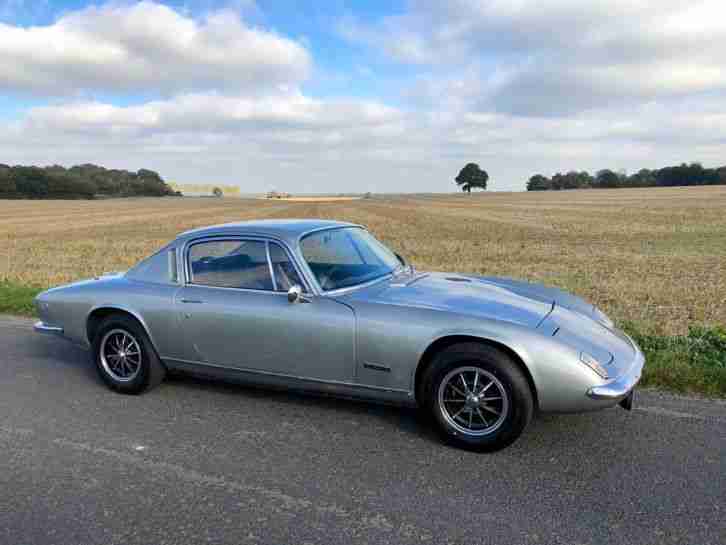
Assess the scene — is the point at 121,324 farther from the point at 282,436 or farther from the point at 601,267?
A: the point at 601,267

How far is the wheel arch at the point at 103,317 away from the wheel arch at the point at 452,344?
2.18 m

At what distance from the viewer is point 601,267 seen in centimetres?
1198

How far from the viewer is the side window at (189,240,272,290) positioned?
4.16m

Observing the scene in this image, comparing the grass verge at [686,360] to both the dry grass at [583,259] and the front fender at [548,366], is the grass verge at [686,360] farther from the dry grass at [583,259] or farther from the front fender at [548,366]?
the front fender at [548,366]

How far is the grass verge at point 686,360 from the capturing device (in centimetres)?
441

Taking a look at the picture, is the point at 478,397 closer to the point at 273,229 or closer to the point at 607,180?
the point at 273,229

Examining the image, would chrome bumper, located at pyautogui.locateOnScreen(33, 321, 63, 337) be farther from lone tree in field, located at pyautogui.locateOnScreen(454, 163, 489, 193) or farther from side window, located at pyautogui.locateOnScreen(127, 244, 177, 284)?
lone tree in field, located at pyautogui.locateOnScreen(454, 163, 489, 193)

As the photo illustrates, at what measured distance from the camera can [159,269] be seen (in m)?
4.60

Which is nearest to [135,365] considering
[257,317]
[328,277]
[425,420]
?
[257,317]

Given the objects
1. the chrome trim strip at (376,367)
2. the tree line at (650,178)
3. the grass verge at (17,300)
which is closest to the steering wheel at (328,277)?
the chrome trim strip at (376,367)

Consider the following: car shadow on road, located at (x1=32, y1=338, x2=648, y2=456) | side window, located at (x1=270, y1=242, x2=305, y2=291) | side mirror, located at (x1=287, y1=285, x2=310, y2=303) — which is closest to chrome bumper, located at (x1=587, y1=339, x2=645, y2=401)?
car shadow on road, located at (x1=32, y1=338, x2=648, y2=456)

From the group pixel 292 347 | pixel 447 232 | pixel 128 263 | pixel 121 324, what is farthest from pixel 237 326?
pixel 447 232

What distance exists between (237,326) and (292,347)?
475mm

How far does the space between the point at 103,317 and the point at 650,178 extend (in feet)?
366
